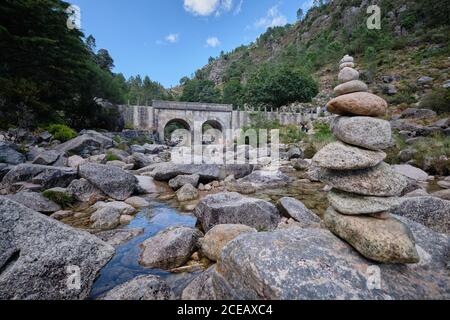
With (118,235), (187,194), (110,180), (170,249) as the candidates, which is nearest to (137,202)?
(110,180)

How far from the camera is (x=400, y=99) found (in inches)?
1101

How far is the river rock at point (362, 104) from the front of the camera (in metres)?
2.62

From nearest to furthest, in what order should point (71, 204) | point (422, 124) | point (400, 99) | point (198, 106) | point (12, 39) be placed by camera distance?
point (71, 204) < point (12, 39) < point (422, 124) < point (400, 99) < point (198, 106)

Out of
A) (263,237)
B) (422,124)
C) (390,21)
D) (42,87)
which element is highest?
(390,21)

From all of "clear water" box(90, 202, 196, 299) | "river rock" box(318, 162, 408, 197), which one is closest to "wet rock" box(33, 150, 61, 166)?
"clear water" box(90, 202, 196, 299)

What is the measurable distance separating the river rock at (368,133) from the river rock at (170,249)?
9.69ft

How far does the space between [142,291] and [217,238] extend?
1.52 m

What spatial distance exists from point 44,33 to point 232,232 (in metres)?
21.1

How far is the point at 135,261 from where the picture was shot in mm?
3834

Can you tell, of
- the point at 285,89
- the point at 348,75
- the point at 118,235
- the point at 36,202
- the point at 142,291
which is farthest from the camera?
the point at 285,89

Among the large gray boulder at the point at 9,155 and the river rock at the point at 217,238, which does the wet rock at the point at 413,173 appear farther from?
the large gray boulder at the point at 9,155

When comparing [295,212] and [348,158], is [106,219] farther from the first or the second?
[348,158]

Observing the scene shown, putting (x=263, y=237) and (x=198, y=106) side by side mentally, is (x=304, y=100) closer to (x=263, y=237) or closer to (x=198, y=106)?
(x=198, y=106)

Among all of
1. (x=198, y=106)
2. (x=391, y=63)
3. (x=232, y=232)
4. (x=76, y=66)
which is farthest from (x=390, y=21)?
(x=232, y=232)
